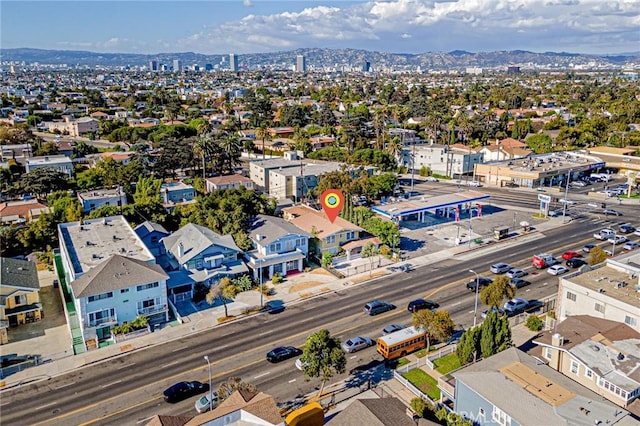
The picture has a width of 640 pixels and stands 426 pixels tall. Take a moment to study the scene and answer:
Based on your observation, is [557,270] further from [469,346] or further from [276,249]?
[276,249]

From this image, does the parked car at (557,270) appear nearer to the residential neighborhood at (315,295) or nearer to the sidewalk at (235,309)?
the residential neighborhood at (315,295)

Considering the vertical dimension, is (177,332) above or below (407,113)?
below

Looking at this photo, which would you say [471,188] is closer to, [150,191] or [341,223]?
[341,223]

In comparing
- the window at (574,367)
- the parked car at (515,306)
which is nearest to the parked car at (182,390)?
the window at (574,367)

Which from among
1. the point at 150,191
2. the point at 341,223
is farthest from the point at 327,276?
the point at 150,191

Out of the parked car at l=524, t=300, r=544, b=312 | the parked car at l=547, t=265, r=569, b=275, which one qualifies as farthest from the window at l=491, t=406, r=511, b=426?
the parked car at l=547, t=265, r=569, b=275

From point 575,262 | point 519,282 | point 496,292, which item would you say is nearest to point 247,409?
point 496,292
